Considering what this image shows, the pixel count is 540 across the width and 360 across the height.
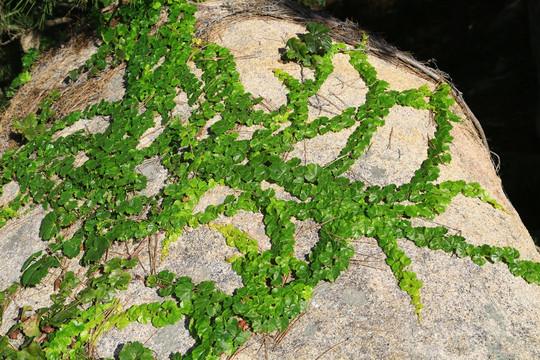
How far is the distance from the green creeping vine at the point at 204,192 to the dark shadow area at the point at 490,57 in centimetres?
315

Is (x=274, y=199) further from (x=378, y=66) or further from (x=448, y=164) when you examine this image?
(x=378, y=66)

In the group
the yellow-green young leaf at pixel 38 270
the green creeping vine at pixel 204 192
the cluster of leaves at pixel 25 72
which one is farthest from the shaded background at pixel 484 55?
the yellow-green young leaf at pixel 38 270

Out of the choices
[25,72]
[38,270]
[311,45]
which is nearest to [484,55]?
[311,45]

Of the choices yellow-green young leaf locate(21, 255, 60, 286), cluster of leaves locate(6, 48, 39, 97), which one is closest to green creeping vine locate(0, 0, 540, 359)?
yellow-green young leaf locate(21, 255, 60, 286)

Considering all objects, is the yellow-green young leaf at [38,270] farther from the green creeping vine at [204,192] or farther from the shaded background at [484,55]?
the shaded background at [484,55]

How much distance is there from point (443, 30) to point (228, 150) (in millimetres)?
6833

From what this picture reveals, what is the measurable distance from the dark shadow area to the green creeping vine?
10.3 ft

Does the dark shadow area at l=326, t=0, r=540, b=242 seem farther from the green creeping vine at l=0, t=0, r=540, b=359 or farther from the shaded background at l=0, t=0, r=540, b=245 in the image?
the green creeping vine at l=0, t=0, r=540, b=359

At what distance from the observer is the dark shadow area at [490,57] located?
6199 mm

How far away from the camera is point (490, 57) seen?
7914 millimetres

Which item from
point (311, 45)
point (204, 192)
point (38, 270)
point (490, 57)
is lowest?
point (490, 57)

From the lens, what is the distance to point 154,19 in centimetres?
423

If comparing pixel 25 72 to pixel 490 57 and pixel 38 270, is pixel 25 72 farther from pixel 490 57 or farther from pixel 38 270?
pixel 490 57

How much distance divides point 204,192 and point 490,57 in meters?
6.62
